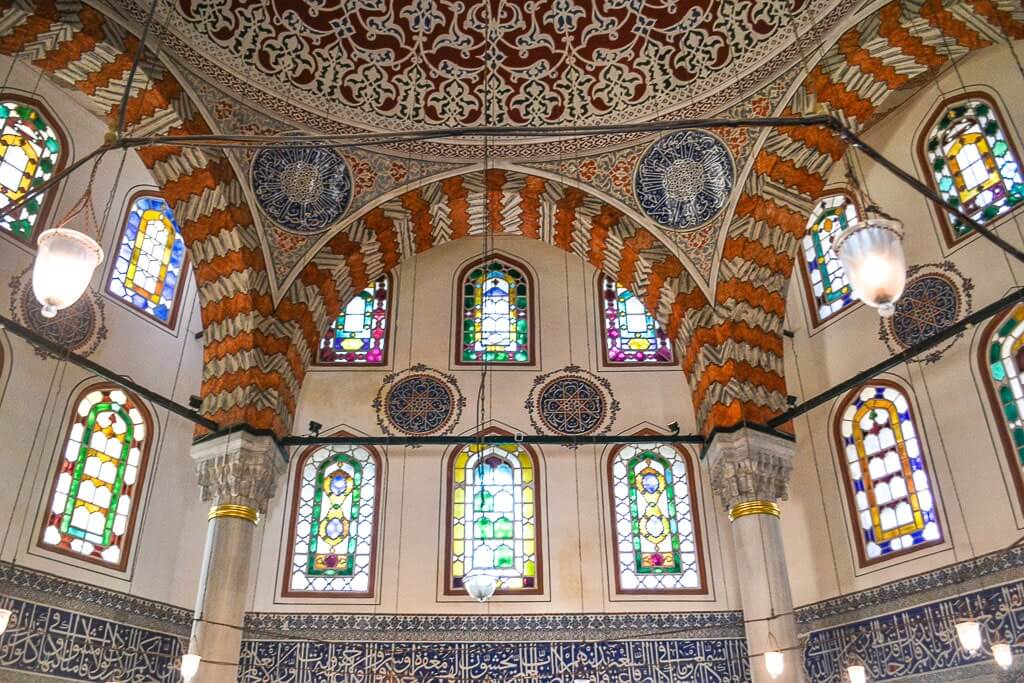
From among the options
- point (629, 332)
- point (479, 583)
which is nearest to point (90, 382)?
point (479, 583)

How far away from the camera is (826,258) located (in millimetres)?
9992

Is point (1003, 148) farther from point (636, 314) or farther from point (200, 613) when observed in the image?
point (200, 613)

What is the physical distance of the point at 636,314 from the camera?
35.0 feet

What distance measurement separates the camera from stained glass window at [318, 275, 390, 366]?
10.3 meters

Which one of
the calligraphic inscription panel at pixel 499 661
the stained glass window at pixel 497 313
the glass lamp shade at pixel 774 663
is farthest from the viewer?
the stained glass window at pixel 497 313

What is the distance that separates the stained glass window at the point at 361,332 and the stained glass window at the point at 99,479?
2.12 metres

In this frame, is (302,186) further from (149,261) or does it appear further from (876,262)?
(876,262)

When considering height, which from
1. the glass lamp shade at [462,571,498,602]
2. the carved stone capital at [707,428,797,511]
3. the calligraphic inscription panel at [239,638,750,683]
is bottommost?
the calligraphic inscription panel at [239,638,750,683]

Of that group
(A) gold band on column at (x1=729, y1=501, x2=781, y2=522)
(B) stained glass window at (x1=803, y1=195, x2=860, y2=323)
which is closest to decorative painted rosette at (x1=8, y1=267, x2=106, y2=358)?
(A) gold band on column at (x1=729, y1=501, x2=781, y2=522)

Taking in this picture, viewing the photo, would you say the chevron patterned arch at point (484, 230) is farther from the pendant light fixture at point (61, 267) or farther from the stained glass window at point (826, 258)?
the pendant light fixture at point (61, 267)

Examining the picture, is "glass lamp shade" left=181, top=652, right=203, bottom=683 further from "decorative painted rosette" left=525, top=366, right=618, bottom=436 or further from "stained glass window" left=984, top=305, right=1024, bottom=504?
"stained glass window" left=984, top=305, right=1024, bottom=504

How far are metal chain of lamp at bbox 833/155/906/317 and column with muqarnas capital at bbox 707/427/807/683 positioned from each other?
3948 mm

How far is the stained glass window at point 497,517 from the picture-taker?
30.0 ft

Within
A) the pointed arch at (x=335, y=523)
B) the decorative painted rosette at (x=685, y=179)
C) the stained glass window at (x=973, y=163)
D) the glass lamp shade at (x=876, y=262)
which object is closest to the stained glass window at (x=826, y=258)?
the stained glass window at (x=973, y=163)
